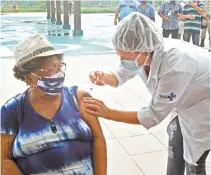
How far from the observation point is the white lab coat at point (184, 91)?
4.88ft

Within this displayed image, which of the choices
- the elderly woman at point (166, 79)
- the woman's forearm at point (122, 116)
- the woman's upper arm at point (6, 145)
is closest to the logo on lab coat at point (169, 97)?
the elderly woman at point (166, 79)

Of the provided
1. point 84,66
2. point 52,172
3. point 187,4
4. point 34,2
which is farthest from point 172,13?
point 34,2

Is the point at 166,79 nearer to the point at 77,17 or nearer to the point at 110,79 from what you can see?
the point at 110,79

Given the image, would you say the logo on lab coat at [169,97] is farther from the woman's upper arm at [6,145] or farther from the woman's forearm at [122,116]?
the woman's upper arm at [6,145]

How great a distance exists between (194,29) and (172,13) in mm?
514

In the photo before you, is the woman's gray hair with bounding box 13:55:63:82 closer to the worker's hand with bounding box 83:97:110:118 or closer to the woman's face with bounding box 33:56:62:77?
the woman's face with bounding box 33:56:62:77

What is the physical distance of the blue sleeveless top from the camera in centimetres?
142

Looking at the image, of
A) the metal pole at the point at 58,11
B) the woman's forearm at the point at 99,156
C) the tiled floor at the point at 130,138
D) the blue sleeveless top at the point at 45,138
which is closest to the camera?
the blue sleeveless top at the point at 45,138

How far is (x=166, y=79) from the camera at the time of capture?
1.48 m

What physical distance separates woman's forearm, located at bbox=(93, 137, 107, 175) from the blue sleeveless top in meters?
0.06

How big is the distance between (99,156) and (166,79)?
0.45 m

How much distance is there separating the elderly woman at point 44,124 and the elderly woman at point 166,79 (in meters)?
0.10

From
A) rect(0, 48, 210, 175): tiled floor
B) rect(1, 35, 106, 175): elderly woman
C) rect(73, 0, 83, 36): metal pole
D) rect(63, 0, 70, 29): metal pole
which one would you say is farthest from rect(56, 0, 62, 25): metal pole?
rect(1, 35, 106, 175): elderly woman

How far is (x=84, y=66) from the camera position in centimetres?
576
